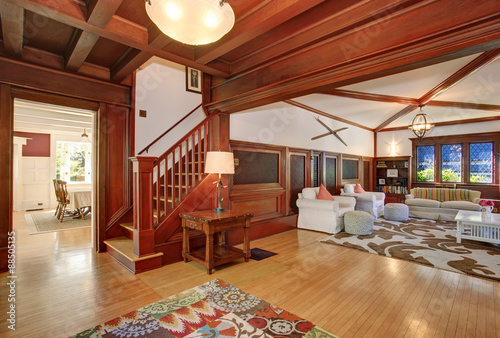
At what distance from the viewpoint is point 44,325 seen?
1.97 metres

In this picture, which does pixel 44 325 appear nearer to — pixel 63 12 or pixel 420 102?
pixel 63 12

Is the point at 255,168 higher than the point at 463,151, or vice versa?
the point at 463,151

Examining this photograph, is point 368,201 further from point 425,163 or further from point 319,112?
point 425,163

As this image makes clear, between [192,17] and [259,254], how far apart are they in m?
3.18

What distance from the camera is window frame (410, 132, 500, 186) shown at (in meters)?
6.86

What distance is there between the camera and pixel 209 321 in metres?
2.06

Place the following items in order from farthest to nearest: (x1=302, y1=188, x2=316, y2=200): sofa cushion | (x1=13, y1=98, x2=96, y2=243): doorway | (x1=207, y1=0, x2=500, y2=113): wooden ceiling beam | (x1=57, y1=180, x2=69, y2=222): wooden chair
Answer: (x1=13, y1=98, x2=96, y2=243): doorway → (x1=57, y1=180, x2=69, y2=222): wooden chair → (x1=302, y1=188, x2=316, y2=200): sofa cushion → (x1=207, y1=0, x2=500, y2=113): wooden ceiling beam

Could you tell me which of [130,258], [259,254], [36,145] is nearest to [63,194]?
[36,145]

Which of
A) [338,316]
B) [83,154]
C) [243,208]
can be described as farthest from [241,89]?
[83,154]

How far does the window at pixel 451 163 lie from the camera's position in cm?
748

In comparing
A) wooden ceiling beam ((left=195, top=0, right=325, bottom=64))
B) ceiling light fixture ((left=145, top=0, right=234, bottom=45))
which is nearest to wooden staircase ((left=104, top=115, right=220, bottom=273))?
wooden ceiling beam ((left=195, top=0, right=325, bottom=64))

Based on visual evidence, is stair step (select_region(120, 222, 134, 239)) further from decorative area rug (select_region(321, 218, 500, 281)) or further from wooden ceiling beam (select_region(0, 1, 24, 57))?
decorative area rug (select_region(321, 218, 500, 281))

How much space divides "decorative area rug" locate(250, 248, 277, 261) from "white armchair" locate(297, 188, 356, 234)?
172cm

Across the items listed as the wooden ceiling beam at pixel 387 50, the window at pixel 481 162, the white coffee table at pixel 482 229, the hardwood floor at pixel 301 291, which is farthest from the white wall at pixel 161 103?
the window at pixel 481 162
